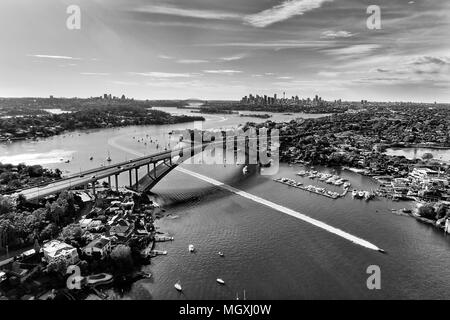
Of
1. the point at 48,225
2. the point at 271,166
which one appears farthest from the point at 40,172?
the point at 271,166

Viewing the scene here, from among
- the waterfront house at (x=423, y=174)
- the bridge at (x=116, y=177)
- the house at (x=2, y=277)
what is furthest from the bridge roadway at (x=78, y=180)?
the waterfront house at (x=423, y=174)

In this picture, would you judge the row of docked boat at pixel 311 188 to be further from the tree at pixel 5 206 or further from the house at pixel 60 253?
the tree at pixel 5 206

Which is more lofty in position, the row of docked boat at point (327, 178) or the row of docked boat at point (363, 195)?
the row of docked boat at point (327, 178)

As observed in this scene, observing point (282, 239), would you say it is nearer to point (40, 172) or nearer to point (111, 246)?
point (111, 246)

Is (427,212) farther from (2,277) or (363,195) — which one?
(2,277)

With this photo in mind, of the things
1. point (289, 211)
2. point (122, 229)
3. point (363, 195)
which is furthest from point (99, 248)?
point (363, 195)

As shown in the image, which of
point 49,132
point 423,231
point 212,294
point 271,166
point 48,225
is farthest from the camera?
point 49,132
